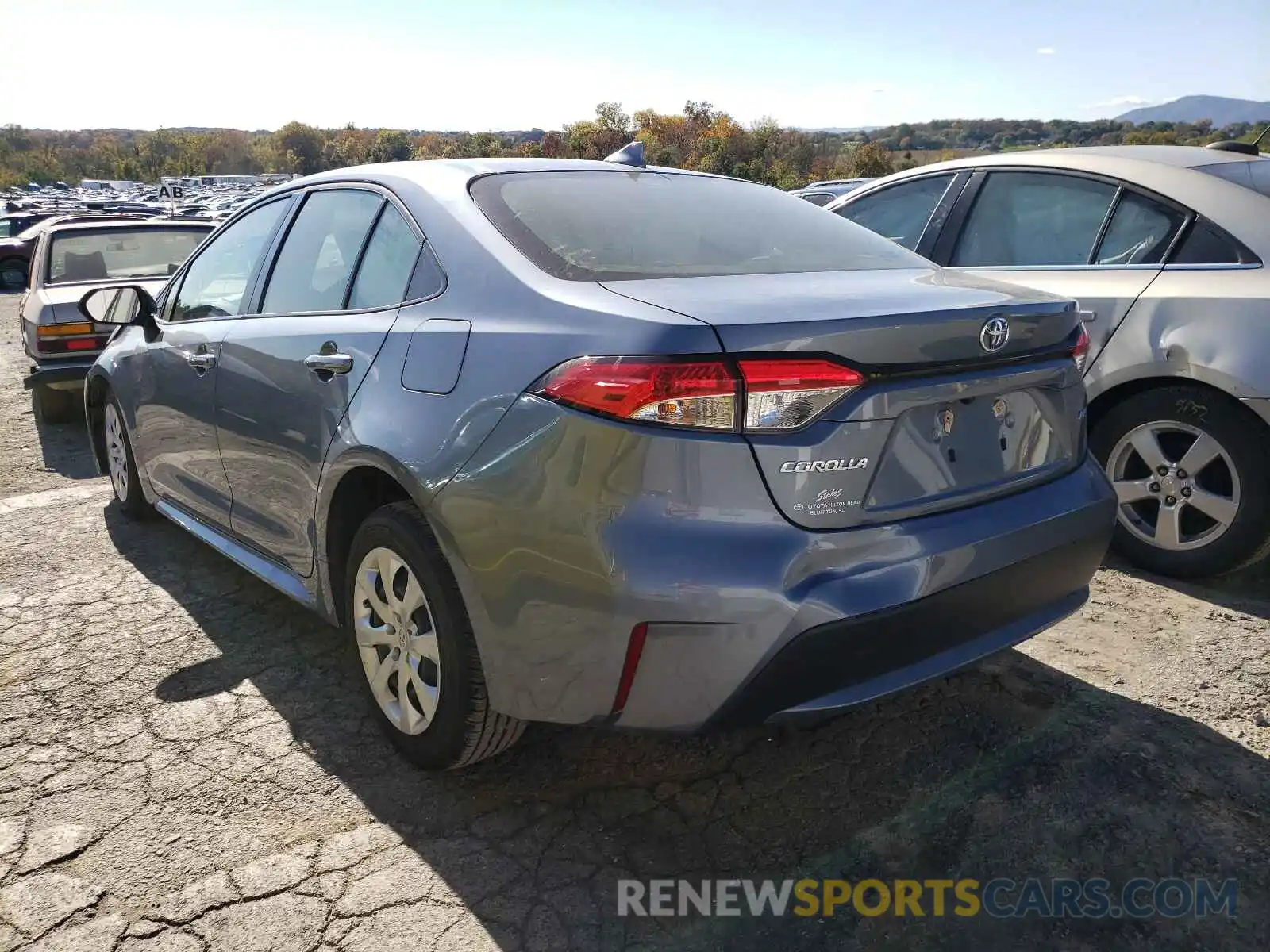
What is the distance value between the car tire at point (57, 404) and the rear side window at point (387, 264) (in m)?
5.27

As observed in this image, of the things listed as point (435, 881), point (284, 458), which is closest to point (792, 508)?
point (435, 881)

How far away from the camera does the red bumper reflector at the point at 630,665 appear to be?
1933 millimetres

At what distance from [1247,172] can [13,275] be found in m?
14.0

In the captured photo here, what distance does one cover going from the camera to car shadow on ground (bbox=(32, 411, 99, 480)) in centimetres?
610

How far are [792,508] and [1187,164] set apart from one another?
3038 mm

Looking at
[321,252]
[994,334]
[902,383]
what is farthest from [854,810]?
[321,252]

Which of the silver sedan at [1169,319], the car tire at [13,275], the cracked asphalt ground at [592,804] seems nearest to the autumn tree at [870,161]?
the car tire at [13,275]

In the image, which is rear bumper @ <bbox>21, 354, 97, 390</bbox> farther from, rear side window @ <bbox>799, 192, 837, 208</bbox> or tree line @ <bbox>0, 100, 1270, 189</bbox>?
tree line @ <bbox>0, 100, 1270, 189</bbox>

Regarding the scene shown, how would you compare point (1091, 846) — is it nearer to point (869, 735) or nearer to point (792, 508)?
point (869, 735)

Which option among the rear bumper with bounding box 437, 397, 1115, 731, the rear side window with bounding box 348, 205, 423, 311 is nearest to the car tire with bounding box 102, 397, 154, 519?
the rear side window with bounding box 348, 205, 423, 311

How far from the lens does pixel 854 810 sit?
2.39 metres

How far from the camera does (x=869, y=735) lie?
2.73m

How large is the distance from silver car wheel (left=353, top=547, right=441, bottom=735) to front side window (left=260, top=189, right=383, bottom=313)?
0.85 meters

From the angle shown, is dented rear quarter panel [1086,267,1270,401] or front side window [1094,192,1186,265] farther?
front side window [1094,192,1186,265]
